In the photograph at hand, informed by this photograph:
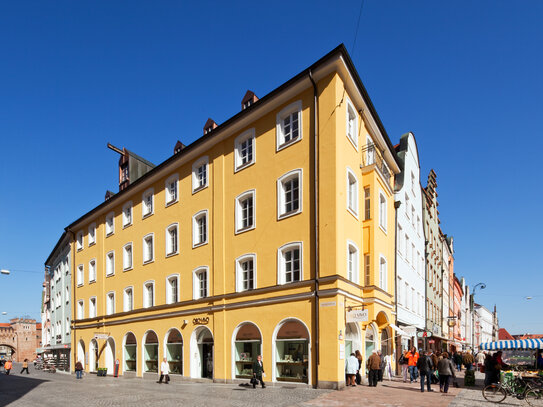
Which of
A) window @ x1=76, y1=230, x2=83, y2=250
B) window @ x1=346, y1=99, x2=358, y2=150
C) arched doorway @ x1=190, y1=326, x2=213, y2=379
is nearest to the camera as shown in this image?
window @ x1=346, y1=99, x2=358, y2=150

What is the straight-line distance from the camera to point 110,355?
37.0 m

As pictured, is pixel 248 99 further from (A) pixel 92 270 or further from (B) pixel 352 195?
(A) pixel 92 270

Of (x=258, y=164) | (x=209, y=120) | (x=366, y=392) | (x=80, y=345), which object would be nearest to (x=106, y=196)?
(x=80, y=345)

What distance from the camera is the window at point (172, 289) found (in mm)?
30031

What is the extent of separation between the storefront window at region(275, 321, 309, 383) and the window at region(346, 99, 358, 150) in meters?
8.93

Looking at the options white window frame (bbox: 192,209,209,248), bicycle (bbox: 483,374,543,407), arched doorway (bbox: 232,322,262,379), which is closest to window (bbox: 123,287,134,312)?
white window frame (bbox: 192,209,209,248)

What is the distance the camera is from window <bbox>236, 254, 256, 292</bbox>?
23891mm

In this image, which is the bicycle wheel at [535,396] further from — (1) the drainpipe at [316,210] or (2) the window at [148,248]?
(2) the window at [148,248]

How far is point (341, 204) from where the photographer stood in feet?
67.7

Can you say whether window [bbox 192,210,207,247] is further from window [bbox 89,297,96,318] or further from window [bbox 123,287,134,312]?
window [bbox 89,297,96,318]

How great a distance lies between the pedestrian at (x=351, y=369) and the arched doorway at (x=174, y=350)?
11980 millimetres

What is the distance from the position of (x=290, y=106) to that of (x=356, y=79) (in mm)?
3313

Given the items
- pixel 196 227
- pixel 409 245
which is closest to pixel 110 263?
pixel 196 227

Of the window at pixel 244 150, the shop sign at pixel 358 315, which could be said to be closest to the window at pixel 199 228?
the window at pixel 244 150
